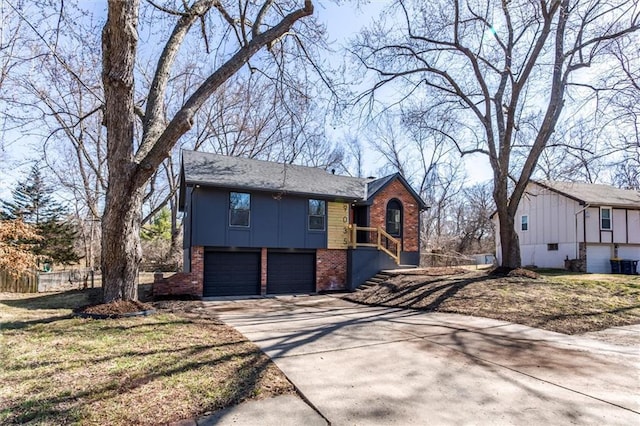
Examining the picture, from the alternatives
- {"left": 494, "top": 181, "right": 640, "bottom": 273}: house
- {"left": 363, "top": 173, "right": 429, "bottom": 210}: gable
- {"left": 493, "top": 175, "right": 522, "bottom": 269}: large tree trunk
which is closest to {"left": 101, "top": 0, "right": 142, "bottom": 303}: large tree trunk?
{"left": 363, "top": 173, "right": 429, "bottom": 210}: gable

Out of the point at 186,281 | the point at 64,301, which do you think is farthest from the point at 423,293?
the point at 64,301

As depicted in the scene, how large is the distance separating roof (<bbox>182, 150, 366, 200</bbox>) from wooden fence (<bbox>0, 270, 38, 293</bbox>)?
25.8 feet

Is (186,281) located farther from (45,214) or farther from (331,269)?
(45,214)

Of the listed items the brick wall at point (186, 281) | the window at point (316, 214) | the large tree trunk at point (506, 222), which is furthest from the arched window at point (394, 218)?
the brick wall at point (186, 281)

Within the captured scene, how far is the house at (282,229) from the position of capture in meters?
13.1

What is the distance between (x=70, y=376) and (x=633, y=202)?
84.2 feet

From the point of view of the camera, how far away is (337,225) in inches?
624

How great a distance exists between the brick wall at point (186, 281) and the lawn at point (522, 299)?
5403 mm

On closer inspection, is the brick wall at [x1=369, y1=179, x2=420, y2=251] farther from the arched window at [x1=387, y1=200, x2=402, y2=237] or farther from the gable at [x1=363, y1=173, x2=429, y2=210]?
the arched window at [x1=387, y1=200, x2=402, y2=237]

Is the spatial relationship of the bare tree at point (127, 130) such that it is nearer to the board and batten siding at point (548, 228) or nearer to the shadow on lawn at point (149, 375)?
the shadow on lawn at point (149, 375)

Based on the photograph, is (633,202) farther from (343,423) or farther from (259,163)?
(343,423)

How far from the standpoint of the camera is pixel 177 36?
8.20m

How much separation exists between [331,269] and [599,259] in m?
14.6

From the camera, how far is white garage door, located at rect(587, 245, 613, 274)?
18.6m
